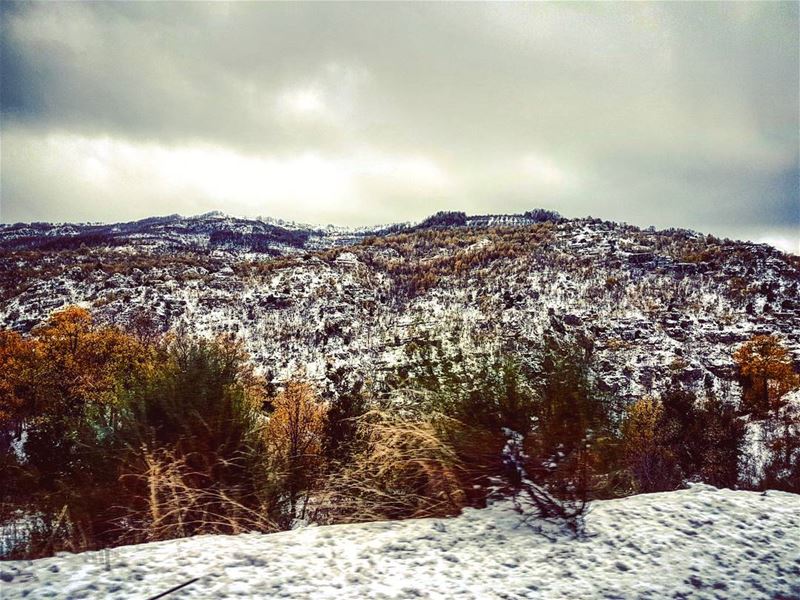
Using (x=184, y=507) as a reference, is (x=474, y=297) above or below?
above

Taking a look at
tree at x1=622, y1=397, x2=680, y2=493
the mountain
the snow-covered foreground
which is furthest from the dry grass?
the mountain

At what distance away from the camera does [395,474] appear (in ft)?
13.0

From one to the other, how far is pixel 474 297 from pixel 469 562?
90.1m

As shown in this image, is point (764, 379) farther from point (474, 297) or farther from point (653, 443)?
point (474, 297)

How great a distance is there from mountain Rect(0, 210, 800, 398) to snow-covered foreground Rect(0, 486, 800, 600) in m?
36.6

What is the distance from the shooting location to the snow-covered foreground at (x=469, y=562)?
252 centimetres

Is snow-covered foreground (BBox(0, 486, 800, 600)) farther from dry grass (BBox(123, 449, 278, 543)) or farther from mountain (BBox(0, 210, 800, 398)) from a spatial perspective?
mountain (BBox(0, 210, 800, 398))

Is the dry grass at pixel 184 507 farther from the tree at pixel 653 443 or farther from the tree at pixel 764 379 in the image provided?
the tree at pixel 764 379

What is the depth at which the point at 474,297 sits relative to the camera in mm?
91875

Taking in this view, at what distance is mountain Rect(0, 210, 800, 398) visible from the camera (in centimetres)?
5919

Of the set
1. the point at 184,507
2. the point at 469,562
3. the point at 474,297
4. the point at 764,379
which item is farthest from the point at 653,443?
the point at 474,297

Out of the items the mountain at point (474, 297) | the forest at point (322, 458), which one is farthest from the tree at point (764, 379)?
the forest at point (322, 458)

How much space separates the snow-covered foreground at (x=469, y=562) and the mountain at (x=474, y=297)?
120 ft

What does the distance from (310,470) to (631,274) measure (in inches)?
3912
